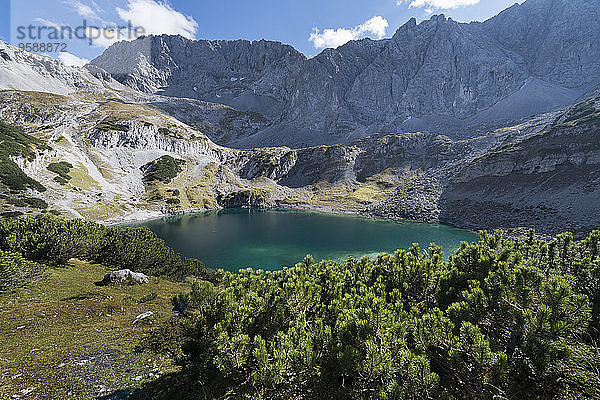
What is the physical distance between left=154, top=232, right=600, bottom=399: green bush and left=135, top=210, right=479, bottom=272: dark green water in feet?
124

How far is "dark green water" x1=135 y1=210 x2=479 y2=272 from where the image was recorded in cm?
5391

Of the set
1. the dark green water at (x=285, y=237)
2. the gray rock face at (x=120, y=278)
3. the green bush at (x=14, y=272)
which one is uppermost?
the green bush at (x=14, y=272)

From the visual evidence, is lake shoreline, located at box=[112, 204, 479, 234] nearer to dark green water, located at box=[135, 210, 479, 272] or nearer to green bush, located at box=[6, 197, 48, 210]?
dark green water, located at box=[135, 210, 479, 272]

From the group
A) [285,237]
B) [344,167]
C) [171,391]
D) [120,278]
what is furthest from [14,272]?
[344,167]

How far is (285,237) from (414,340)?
66492 millimetres

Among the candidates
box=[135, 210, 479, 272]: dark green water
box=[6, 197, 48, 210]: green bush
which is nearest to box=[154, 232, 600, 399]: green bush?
box=[135, 210, 479, 272]: dark green water

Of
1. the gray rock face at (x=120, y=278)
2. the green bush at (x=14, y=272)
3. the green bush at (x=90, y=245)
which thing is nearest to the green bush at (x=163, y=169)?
the green bush at (x=90, y=245)

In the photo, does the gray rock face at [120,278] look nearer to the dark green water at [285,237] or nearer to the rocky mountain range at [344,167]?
the dark green water at [285,237]

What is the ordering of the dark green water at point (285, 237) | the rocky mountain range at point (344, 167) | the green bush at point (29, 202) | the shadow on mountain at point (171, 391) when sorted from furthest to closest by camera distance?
the rocky mountain range at point (344, 167), the green bush at point (29, 202), the dark green water at point (285, 237), the shadow on mountain at point (171, 391)

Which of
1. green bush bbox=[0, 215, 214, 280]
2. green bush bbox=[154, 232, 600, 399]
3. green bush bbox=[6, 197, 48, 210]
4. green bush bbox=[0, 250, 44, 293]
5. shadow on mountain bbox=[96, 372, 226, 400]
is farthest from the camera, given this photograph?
green bush bbox=[6, 197, 48, 210]

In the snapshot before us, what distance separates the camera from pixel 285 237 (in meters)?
72.5

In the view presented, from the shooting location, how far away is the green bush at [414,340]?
541cm

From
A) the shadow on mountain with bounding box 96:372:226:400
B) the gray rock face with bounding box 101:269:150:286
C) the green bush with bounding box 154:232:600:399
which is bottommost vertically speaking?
the gray rock face with bounding box 101:269:150:286

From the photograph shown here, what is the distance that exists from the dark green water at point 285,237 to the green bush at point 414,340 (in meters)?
37.7
